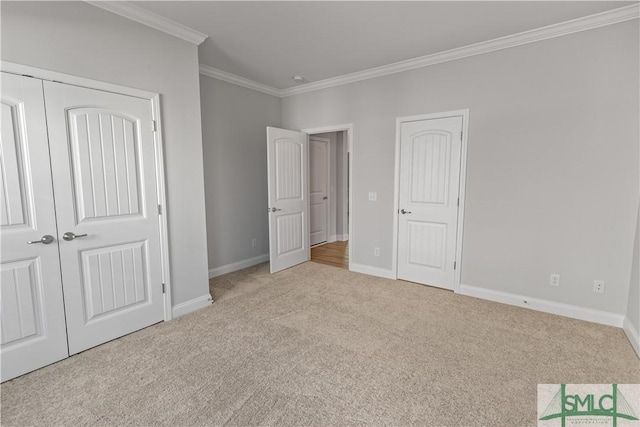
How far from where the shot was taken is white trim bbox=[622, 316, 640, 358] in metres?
2.28

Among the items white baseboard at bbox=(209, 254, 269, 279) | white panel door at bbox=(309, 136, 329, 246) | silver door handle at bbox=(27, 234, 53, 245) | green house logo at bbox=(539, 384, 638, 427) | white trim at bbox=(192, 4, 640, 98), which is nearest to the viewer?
green house logo at bbox=(539, 384, 638, 427)

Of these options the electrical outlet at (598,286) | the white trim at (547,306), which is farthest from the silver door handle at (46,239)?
the electrical outlet at (598,286)

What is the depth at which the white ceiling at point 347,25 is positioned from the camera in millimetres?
2371

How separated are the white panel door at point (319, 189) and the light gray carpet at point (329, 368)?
2906mm

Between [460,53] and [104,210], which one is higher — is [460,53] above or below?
above

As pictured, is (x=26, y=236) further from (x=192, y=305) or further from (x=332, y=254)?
(x=332, y=254)

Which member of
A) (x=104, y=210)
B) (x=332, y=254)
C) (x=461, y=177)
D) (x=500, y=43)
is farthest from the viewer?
(x=332, y=254)

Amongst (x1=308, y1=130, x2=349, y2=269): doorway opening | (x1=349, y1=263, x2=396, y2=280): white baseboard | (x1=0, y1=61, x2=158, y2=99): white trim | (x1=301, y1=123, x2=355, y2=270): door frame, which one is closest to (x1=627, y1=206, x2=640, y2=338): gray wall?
(x1=349, y1=263, x2=396, y2=280): white baseboard

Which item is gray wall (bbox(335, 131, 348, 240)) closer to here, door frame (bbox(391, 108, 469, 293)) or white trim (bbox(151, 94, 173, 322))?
door frame (bbox(391, 108, 469, 293))

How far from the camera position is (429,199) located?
357 cm

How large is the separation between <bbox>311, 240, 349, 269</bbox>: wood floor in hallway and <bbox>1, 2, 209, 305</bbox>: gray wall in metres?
2.12

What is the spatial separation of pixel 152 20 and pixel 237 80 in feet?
5.25

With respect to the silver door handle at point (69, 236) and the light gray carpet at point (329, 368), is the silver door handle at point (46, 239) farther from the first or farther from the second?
the light gray carpet at point (329, 368)

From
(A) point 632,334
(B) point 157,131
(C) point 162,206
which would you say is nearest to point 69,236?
(C) point 162,206
